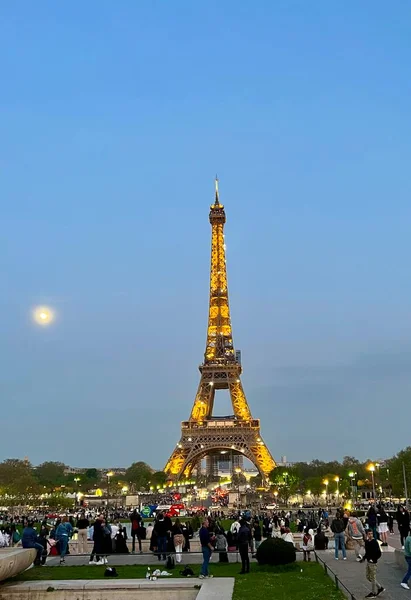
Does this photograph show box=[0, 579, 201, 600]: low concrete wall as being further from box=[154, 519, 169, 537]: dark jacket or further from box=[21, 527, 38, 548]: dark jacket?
box=[154, 519, 169, 537]: dark jacket

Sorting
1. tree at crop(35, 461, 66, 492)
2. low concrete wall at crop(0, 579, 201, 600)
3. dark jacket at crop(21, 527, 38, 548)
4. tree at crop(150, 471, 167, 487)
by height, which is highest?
tree at crop(35, 461, 66, 492)

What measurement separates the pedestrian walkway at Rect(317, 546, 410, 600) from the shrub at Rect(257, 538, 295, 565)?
1.31 metres

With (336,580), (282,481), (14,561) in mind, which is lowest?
(336,580)

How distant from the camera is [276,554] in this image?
2028cm

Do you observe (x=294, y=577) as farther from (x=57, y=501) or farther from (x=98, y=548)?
(x=57, y=501)

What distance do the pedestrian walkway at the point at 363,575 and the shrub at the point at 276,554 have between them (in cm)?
131

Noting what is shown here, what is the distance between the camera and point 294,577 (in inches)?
717

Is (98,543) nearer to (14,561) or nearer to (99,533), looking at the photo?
(99,533)

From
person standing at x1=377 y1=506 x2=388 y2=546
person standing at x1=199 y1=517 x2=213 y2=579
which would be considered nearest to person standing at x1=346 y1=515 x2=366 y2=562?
person standing at x1=377 y1=506 x2=388 y2=546

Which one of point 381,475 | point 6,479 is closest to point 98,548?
point 6,479

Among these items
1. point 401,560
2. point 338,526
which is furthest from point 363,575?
point 338,526

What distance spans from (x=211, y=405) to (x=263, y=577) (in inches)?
3802

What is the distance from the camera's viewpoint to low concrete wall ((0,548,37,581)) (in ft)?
50.4

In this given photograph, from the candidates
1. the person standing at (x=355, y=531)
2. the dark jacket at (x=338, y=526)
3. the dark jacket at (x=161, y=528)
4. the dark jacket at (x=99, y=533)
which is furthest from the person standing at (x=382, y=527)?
the dark jacket at (x=99, y=533)
